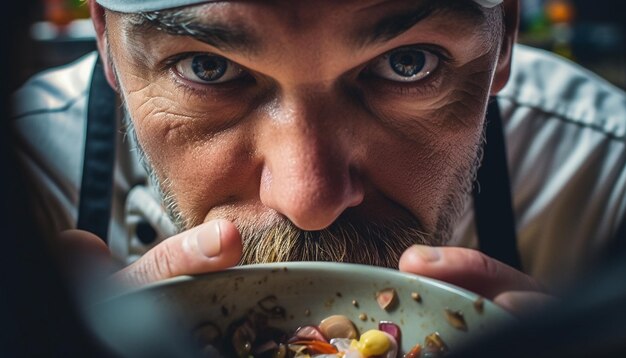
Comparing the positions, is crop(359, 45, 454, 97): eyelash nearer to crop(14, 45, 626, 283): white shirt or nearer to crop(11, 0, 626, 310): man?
crop(11, 0, 626, 310): man

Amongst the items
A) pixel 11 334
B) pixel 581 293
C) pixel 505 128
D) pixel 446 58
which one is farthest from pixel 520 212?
pixel 11 334

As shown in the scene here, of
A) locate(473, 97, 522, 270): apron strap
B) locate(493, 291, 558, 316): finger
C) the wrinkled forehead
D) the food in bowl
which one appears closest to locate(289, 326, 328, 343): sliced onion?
the food in bowl

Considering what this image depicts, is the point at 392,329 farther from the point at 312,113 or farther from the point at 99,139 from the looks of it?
the point at 99,139

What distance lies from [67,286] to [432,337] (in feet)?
0.68

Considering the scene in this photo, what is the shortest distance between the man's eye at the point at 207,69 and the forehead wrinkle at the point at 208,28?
0.04 meters

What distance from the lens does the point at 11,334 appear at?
37cm

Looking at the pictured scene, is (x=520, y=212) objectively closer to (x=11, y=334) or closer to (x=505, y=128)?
(x=505, y=128)

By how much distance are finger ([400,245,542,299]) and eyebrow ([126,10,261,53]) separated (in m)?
0.16

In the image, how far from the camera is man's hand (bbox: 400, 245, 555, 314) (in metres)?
0.42

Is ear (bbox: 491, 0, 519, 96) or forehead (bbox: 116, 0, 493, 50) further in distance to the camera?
ear (bbox: 491, 0, 519, 96)

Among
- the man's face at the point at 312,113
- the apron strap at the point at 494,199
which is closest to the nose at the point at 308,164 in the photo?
the man's face at the point at 312,113

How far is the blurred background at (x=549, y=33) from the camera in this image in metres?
0.50

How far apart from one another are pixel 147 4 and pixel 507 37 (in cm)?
31

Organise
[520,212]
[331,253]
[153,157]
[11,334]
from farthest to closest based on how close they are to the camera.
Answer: [520,212] → [153,157] → [331,253] → [11,334]
